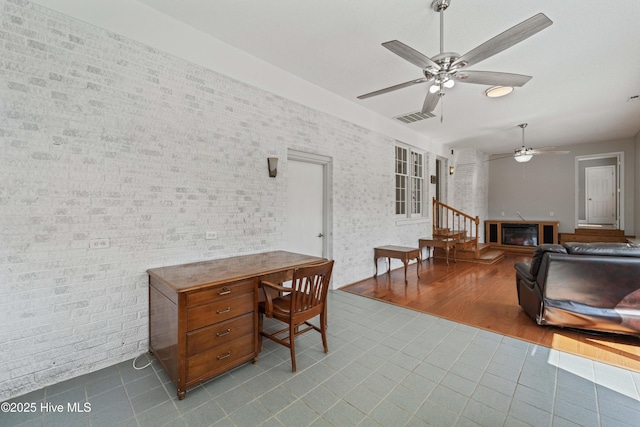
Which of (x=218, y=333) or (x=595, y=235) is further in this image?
(x=595, y=235)

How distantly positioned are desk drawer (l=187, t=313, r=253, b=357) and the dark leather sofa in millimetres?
3205

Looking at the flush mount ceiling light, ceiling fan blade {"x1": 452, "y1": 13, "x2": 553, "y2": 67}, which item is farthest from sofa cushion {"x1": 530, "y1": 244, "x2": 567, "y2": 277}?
the flush mount ceiling light

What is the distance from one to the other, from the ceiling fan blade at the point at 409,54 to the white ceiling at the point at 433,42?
0.64 meters

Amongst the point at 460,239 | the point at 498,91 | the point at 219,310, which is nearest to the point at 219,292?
the point at 219,310

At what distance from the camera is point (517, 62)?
345 centimetres

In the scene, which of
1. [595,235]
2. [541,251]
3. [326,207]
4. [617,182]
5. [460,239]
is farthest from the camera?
[617,182]

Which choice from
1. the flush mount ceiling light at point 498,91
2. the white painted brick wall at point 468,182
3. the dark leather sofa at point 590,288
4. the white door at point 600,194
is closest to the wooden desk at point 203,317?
the dark leather sofa at point 590,288

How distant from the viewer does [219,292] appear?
7.11ft

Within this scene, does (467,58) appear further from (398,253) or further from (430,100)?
(398,253)

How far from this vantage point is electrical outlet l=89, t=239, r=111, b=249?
231 centimetres

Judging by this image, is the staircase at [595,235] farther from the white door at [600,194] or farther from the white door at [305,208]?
the white door at [305,208]

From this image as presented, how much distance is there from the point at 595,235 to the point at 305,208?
871 centimetres

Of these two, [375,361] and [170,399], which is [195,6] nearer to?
[170,399]

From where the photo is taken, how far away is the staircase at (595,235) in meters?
7.30
